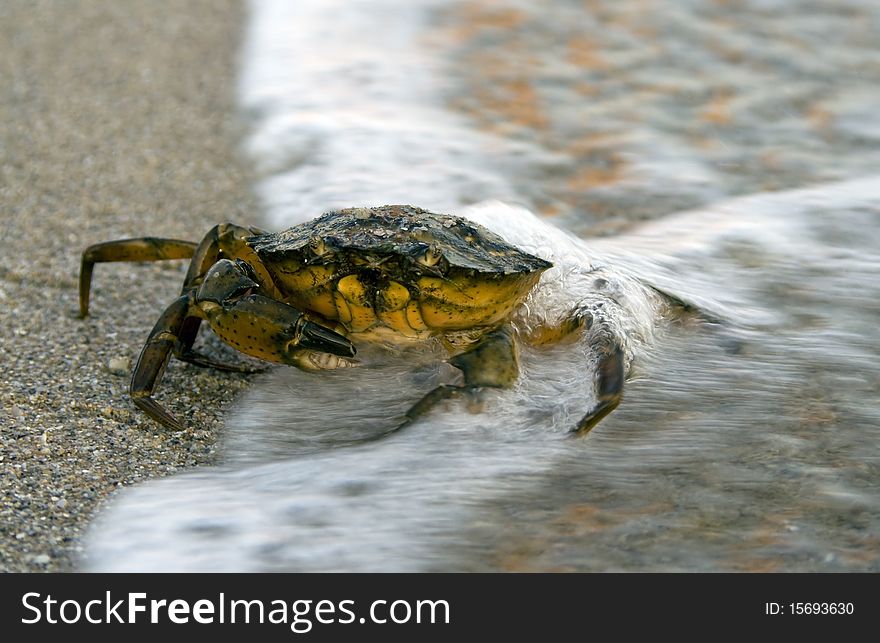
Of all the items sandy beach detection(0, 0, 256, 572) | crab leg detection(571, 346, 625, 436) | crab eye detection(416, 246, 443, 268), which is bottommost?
sandy beach detection(0, 0, 256, 572)

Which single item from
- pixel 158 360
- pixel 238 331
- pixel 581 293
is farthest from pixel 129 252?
pixel 581 293

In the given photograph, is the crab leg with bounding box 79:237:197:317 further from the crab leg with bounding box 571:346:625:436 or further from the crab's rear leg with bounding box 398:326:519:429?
the crab leg with bounding box 571:346:625:436

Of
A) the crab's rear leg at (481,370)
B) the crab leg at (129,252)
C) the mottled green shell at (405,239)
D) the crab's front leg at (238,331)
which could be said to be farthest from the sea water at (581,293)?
the crab leg at (129,252)

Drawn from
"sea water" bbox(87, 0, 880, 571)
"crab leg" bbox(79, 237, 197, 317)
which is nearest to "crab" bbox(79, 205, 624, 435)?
"sea water" bbox(87, 0, 880, 571)

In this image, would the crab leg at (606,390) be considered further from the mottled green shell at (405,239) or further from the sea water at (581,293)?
the mottled green shell at (405,239)

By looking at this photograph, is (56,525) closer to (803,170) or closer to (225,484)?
(225,484)

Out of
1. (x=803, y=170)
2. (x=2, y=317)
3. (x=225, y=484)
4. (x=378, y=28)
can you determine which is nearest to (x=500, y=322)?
(x=225, y=484)
